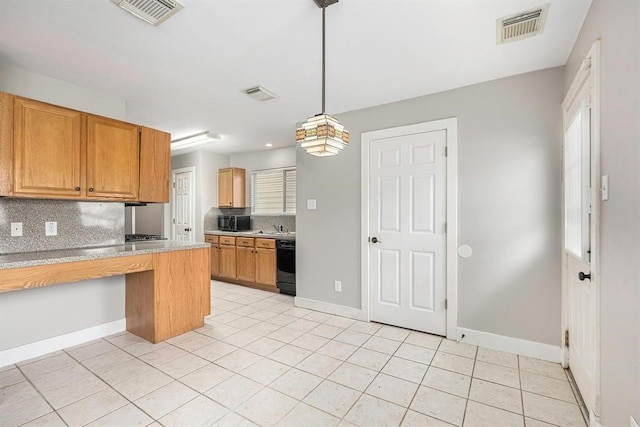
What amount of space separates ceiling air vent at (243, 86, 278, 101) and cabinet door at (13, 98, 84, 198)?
1.55m

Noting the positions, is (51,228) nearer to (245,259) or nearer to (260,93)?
(260,93)

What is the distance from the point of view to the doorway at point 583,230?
5.37ft

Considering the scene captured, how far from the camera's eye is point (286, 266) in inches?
182

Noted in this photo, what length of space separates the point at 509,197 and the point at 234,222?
4.51 m

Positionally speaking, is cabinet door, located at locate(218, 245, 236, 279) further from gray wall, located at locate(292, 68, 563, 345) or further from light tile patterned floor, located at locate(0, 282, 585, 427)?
gray wall, located at locate(292, 68, 563, 345)

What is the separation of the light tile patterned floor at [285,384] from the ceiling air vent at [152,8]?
252 centimetres

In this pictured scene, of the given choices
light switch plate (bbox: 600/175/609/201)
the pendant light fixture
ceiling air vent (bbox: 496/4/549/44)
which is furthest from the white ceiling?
light switch plate (bbox: 600/175/609/201)

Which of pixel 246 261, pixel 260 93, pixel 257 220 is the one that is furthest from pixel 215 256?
pixel 260 93

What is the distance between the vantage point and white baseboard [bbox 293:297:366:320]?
11.6 ft

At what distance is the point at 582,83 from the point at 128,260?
3789 mm

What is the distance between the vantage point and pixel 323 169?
3812 millimetres

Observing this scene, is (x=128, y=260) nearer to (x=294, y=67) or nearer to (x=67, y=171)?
(x=67, y=171)

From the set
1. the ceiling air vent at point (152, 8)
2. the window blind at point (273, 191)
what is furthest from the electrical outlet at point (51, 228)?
the window blind at point (273, 191)

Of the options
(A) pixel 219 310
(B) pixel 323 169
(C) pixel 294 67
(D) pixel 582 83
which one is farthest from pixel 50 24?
(D) pixel 582 83
